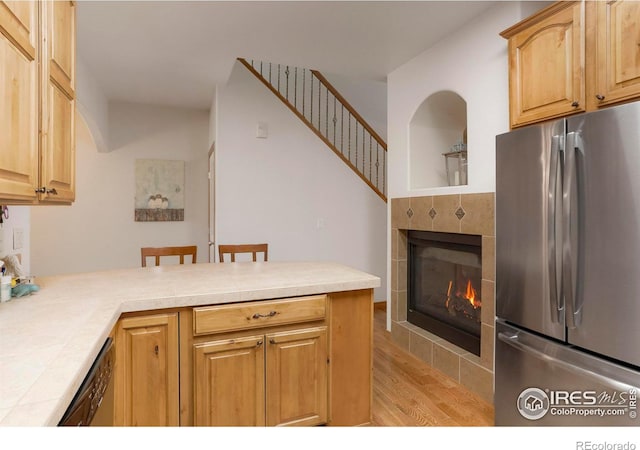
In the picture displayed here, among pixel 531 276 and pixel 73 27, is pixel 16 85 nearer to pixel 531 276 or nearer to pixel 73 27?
pixel 73 27

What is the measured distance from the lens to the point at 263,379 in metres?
1.81

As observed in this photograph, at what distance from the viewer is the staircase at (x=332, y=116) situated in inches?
193

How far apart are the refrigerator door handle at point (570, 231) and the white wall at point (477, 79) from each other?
74 cm

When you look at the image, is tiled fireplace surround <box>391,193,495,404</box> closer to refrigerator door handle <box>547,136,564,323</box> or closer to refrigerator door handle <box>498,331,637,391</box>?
refrigerator door handle <box>498,331,637,391</box>

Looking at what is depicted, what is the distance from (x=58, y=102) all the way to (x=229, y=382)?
5.06 ft

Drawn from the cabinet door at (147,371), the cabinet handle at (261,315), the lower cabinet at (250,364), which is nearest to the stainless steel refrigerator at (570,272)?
the lower cabinet at (250,364)

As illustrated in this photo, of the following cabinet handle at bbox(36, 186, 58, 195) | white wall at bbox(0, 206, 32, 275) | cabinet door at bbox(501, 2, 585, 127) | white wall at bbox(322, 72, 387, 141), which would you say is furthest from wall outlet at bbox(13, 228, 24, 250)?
white wall at bbox(322, 72, 387, 141)

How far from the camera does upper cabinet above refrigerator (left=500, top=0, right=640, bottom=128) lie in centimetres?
163

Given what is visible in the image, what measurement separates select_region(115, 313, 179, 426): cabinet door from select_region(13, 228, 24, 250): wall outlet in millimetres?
948

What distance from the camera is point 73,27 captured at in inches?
71.4

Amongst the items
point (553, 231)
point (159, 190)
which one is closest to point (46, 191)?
point (553, 231)

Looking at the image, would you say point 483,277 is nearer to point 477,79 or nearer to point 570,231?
point 570,231

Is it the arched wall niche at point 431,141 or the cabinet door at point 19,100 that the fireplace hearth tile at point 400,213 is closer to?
the arched wall niche at point 431,141
